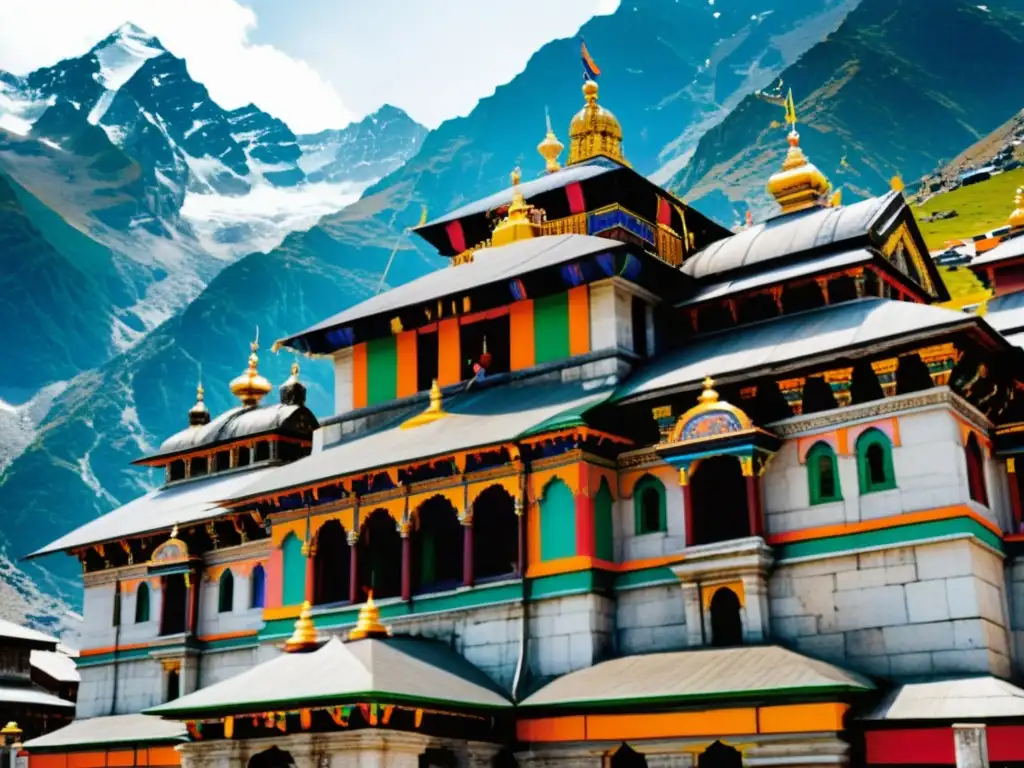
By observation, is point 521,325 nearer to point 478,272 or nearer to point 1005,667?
point 478,272

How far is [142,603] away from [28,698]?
12.7m

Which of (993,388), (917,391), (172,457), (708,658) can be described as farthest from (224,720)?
(172,457)

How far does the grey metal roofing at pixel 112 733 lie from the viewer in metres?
31.1

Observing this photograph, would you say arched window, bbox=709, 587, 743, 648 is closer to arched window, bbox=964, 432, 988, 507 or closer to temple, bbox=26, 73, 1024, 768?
temple, bbox=26, 73, 1024, 768

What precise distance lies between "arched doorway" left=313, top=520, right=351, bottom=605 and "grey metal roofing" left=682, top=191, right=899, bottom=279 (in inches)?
387

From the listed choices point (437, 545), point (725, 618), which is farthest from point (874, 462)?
point (437, 545)

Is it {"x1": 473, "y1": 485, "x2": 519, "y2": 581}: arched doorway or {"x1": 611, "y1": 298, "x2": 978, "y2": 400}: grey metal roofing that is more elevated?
{"x1": 611, "y1": 298, "x2": 978, "y2": 400}: grey metal roofing

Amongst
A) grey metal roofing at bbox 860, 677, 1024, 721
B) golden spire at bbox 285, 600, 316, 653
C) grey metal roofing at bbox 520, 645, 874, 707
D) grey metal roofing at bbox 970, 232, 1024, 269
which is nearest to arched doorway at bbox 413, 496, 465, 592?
golden spire at bbox 285, 600, 316, 653

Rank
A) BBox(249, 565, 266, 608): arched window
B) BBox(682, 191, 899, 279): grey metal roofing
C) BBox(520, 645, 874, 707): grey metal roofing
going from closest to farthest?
BBox(520, 645, 874, 707): grey metal roofing → BBox(682, 191, 899, 279): grey metal roofing → BBox(249, 565, 266, 608): arched window

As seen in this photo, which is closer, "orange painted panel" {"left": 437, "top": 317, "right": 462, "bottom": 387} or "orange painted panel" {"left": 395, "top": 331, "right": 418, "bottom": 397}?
"orange painted panel" {"left": 437, "top": 317, "right": 462, "bottom": 387}

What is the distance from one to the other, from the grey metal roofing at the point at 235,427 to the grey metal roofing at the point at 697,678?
17367 mm

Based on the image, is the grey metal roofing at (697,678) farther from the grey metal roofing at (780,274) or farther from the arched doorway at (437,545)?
the grey metal roofing at (780,274)

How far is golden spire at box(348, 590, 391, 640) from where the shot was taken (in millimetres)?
25469

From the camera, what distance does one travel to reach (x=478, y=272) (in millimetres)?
30766
